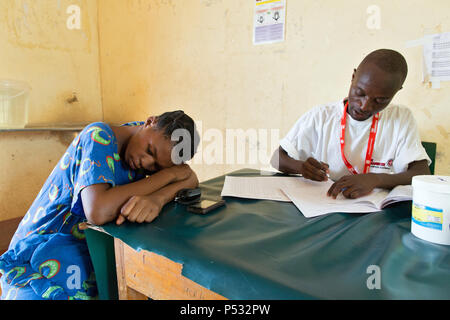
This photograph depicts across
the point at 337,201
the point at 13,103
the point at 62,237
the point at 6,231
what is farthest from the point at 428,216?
the point at 13,103

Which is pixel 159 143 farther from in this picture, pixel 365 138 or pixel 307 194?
pixel 365 138

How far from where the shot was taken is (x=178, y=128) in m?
1.01

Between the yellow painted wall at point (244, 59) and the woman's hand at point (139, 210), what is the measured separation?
1403mm

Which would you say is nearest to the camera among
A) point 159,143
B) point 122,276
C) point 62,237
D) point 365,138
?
point 122,276

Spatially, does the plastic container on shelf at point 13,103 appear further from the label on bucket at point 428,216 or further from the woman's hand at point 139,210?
the label on bucket at point 428,216

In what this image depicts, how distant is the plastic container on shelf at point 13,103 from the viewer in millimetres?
2094

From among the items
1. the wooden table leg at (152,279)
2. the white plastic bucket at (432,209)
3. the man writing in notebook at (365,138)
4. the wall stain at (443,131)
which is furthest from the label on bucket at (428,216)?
the wall stain at (443,131)

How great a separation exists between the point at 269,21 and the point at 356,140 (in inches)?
42.2

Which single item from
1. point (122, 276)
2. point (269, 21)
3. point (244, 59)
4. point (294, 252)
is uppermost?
point (269, 21)

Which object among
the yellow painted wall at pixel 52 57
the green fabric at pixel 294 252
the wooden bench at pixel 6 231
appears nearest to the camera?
the green fabric at pixel 294 252

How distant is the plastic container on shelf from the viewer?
6.87ft
